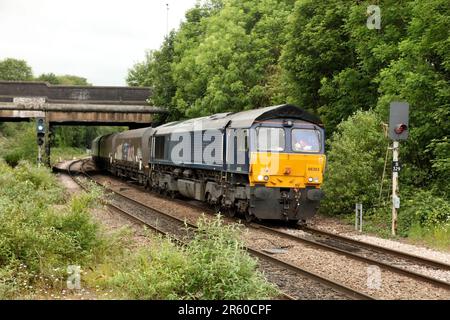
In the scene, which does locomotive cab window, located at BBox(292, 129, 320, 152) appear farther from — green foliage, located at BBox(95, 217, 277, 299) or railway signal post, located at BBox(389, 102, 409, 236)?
green foliage, located at BBox(95, 217, 277, 299)

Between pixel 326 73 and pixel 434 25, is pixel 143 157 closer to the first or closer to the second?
pixel 326 73

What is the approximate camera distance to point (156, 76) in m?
44.6

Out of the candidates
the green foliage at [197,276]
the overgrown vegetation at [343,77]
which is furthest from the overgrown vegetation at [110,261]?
the overgrown vegetation at [343,77]

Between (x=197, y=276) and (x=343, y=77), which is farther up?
(x=343, y=77)

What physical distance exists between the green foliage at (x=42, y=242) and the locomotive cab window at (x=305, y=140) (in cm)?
688

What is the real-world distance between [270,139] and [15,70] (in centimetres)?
10334

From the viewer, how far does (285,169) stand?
16516 mm

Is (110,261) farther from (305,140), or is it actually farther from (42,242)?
(305,140)

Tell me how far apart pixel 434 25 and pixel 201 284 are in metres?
11.6

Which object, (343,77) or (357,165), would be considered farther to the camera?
(343,77)

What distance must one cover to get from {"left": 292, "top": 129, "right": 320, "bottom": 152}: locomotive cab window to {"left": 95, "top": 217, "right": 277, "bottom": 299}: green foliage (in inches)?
323

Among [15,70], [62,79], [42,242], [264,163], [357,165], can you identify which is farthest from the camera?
[62,79]

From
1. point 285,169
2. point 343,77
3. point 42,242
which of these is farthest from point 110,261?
point 343,77

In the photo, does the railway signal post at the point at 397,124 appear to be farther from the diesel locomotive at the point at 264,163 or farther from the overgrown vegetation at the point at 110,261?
the overgrown vegetation at the point at 110,261
